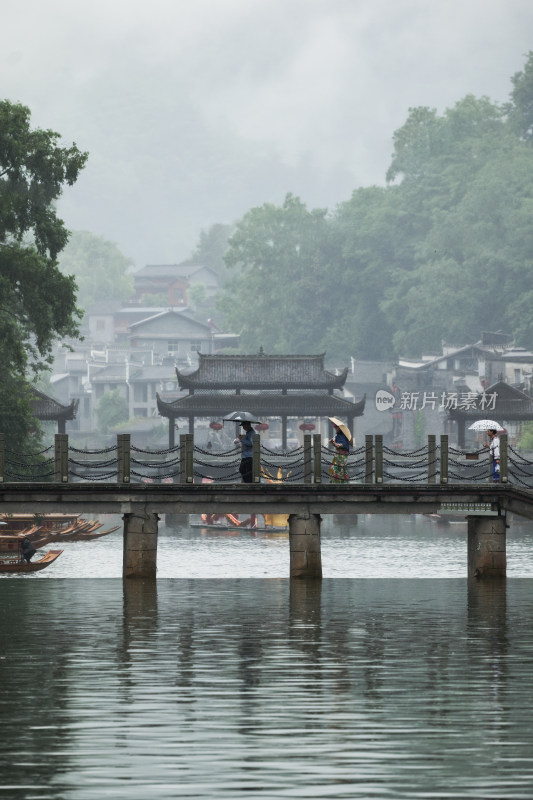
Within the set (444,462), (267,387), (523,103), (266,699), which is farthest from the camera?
(523,103)

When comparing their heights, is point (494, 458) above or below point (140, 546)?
above

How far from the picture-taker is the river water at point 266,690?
12.6 m

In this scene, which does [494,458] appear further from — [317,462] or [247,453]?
[247,453]

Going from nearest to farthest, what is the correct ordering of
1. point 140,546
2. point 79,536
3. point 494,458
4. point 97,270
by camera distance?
point 140,546, point 494,458, point 79,536, point 97,270

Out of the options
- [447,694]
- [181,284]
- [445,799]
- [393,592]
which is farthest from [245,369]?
[181,284]

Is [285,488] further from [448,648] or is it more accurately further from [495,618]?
[448,648]

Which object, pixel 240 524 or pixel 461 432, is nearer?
pixel 240 524

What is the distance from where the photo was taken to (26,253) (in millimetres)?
41219

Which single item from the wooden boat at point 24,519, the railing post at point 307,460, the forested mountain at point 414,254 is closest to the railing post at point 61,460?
the railing post at point 307,460

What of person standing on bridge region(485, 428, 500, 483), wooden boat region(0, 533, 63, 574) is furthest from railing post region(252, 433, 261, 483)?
wooden boat region(0, 533, 63, 574)

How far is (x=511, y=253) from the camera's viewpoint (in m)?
109

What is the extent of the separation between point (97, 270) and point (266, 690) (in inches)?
6757

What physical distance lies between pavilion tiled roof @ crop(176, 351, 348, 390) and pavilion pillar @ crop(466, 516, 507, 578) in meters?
43.2

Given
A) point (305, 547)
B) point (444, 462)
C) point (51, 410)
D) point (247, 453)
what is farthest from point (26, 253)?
point (51, 410)
